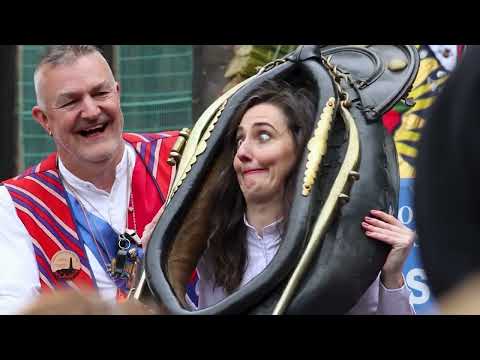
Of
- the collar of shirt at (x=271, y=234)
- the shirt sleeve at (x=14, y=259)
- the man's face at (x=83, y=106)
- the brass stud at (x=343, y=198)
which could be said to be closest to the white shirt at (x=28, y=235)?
the shirt sleeve at (x=14, y=259)

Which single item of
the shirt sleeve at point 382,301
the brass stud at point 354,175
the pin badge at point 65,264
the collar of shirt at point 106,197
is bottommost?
the pin badge at point 65,264

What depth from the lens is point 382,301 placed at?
2479 millimetres

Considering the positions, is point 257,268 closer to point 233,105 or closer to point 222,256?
point 222,256

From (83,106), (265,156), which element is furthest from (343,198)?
(83,106)

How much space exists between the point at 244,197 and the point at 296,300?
0.41 meters

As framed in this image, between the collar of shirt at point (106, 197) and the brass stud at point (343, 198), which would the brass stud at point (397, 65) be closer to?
the brass stud at point (343, 198)

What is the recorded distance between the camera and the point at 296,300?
89.4 inches

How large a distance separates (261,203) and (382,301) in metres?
0.37

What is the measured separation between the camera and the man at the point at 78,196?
305 centimetres

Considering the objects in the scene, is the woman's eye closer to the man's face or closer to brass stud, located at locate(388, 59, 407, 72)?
brass stud, located at locate(388, 59, 407, 72)

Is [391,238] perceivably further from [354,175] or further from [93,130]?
[93,130]

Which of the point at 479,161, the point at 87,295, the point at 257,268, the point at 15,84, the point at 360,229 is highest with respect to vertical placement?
the point at 479,161
